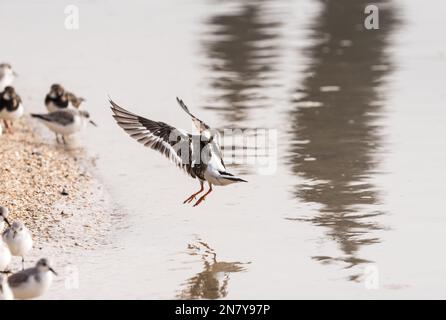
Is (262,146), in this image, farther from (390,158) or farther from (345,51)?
(345,51)

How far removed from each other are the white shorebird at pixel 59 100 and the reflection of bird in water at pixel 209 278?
5990mm

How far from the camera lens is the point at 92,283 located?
9.77m

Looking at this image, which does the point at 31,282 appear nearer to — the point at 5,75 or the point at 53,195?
the point at 53,195

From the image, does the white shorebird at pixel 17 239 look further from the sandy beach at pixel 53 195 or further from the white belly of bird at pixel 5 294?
the white belly of bird at pixel 5 294

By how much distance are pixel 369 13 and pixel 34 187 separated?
13.9m

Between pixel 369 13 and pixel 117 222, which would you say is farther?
pixel 369 13

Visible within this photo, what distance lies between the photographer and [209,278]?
1005 cm

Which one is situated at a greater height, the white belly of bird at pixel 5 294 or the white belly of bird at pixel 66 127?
the white belly of bird at pixel 66 127

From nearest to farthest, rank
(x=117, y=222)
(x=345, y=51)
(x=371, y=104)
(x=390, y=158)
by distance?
(x=117, y=222) < (x=390, y=158) < (x=371, y=104) < (x=345, y=51)

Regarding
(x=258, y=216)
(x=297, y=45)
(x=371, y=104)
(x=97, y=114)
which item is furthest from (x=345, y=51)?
(x=258, y=216)

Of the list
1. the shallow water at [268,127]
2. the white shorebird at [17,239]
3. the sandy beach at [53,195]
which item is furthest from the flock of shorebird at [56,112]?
the white shorebird at [17,239]

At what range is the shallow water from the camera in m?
10.1

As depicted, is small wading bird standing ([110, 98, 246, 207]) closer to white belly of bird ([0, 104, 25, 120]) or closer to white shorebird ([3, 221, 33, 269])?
white shorebird ([3, 221, 33, 269])

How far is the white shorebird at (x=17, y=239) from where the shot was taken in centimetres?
987
